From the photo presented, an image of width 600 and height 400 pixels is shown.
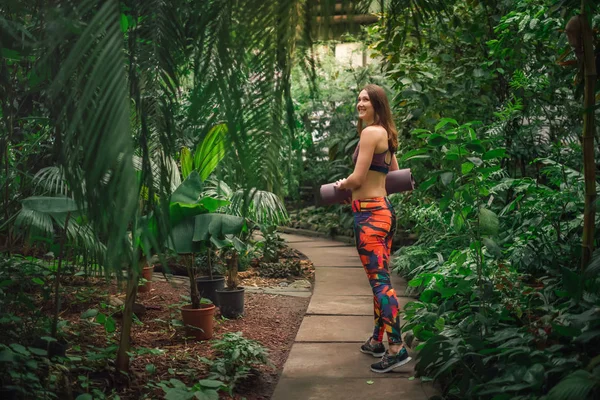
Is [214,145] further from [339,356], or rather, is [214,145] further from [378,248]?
[339,356]

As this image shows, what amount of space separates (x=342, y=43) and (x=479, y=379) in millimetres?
2111

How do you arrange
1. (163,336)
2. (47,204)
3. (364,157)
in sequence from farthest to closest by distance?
1. (163,336)
2. (364,157)
3. (47,204)

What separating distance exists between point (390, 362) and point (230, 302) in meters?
1.71

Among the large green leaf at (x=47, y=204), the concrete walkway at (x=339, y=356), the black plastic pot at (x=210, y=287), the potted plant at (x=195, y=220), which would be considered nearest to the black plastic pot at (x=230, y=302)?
the black plastic pot at (x=210, y=287)

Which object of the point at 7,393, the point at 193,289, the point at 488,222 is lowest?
the point at 193,289

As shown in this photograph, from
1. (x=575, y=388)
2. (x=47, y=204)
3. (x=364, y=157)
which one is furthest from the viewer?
(x=364, y=157)

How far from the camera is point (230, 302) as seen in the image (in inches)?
198

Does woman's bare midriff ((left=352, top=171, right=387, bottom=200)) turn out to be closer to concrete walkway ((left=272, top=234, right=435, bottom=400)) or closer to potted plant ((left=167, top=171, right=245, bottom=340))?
potted plant ((left=167, top=171, right=245, bottom=340))

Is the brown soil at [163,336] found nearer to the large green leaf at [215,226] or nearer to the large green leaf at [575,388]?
the large green leaf at [215,226]

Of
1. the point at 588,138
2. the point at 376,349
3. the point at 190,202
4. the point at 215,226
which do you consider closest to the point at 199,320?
the point at 215,226

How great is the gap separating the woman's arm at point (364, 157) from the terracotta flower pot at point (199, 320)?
4.17ft

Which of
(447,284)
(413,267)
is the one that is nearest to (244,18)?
(447,284)

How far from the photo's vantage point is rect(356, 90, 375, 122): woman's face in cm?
382

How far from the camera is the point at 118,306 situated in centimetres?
467
